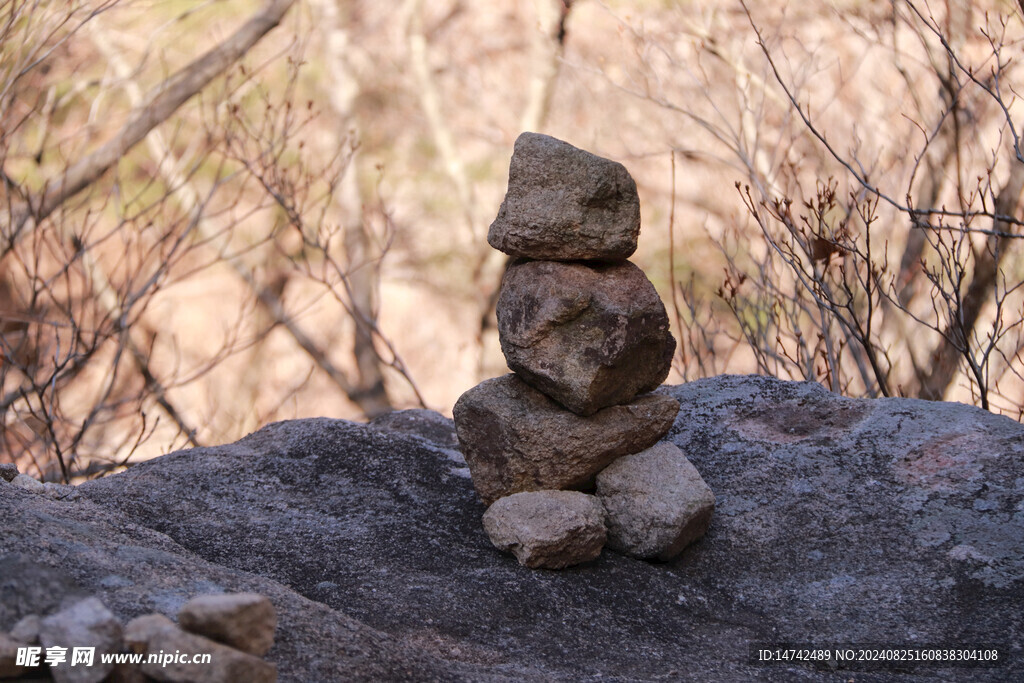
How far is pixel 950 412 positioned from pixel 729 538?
105cm

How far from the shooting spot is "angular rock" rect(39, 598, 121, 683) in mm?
1824

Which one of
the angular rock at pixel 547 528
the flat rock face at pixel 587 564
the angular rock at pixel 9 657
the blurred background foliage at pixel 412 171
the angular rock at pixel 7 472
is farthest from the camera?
the blurred background foliage at pixel 412 171

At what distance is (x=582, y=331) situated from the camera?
304cm

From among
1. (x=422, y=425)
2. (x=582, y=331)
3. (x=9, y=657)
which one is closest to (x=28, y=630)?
(x=9, y=657)

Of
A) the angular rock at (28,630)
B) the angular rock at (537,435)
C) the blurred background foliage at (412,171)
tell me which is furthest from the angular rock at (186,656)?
the blurred background foliage at (412,171)

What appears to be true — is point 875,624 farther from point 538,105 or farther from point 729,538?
point 538,105

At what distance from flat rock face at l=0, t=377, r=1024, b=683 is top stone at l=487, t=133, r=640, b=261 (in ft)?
3.14

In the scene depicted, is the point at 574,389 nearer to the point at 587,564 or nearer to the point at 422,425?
the point at 587,564

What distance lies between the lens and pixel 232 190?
395 inches

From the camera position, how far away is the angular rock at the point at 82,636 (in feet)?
5.98

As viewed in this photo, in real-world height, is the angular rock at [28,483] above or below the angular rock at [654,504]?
above

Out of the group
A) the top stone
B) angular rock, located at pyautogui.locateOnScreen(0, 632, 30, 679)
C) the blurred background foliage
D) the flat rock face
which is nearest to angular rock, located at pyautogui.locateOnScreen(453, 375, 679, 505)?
the flat rock face

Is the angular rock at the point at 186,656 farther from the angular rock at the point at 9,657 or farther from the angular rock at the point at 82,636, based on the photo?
the angular rock at the point at 9,657

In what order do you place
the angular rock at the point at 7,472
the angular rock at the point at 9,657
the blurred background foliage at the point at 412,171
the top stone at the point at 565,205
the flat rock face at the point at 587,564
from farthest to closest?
the blurred background foliage at the point at 412,171, the angular rock at the point at 7,472, the top stone at the point at 565,205, the flat rock face at the point at 587,564, the angular rock at the point at 9,657
